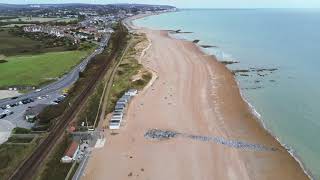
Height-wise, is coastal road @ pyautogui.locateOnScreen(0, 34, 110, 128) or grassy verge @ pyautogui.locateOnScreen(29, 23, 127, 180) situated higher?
grassy verge @ pyautogui.locateOnScreen(29, 23, 127, 180)

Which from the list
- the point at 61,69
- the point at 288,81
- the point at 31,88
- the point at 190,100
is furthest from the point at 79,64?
the point at 288,81

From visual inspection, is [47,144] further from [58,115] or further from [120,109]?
[120,109]

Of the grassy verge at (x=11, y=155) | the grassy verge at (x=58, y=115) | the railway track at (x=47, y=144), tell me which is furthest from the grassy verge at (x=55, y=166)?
the grassy verge at (x=11, y=155)

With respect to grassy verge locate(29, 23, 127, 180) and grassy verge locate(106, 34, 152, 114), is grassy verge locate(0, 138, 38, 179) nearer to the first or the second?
grassy verge locate(29, 23, 127, 180)

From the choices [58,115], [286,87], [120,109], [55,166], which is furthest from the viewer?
[286,87]

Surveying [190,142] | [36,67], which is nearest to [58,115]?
[190,142]

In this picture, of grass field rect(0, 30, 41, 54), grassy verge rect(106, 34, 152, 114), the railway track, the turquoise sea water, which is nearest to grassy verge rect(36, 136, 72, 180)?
the railway track
